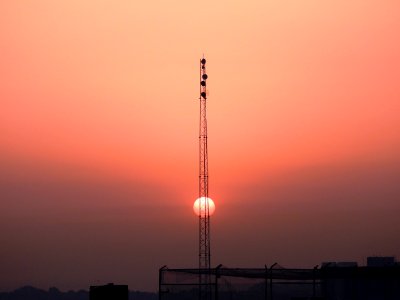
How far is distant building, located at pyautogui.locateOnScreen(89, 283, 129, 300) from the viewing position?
40.6 metres

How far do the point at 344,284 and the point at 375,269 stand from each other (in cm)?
574

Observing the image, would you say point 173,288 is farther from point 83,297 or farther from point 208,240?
point 83,297

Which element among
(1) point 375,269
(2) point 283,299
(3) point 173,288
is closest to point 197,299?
(3) point 173,288

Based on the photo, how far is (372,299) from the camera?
47250 mm

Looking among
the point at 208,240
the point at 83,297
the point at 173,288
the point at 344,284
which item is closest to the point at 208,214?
the point at 208,240

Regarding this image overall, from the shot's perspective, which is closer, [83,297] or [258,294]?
[258,294]

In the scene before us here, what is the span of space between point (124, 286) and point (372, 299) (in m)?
14.1

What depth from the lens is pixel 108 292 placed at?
134ft

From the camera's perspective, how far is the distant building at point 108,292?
40562 mm

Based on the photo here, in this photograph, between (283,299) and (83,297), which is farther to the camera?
(83,297)

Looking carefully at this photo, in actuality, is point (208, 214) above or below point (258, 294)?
above

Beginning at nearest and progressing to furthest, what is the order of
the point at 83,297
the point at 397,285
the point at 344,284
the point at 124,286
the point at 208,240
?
1. the point at 124,286
2. the point at 397,285
3. the point at 344,284
4. the point at 208,240
5. the point at 83,297

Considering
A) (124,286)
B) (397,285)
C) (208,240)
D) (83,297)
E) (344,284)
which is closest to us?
(124,286)

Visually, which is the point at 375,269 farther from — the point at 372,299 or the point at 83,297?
the point at 83,297
